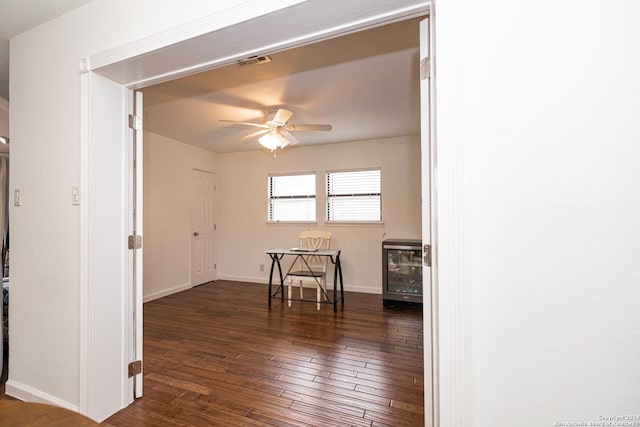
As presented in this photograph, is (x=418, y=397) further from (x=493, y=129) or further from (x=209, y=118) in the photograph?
(x=209, y=118)

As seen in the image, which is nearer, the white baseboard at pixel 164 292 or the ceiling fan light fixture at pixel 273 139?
the ceiling fan light fixture at pixel 273 139

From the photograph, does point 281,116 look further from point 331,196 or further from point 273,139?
point 331,196

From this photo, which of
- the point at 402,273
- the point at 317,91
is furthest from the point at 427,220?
the point at 402,273

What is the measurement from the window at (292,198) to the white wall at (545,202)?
4250mm

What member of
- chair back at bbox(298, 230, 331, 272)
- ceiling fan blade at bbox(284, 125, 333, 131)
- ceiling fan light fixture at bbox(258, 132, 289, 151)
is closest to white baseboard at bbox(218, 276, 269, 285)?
chair back at bbox(298, 230, 331, 272)

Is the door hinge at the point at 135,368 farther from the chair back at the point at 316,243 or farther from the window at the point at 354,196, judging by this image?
the window at the point at 354,196

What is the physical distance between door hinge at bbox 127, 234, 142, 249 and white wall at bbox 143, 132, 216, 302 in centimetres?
267

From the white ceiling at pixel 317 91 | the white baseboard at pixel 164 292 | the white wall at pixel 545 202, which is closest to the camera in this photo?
the white wall at pixel 545 202

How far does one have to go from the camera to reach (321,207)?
5.07 metres

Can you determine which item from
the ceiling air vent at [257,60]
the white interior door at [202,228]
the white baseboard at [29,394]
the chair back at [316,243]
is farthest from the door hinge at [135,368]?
the white interior door at [202,228]

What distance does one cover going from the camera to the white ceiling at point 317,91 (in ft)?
7.22

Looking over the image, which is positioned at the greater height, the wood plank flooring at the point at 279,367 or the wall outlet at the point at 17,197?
the wall outlet at the point at 17,197

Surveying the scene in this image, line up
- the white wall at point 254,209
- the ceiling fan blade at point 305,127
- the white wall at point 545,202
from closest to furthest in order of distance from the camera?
the white wall at point 545,202
the ceiling fan blade at point 305,127
the white wall at point 254,209

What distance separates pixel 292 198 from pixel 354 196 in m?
1.20
